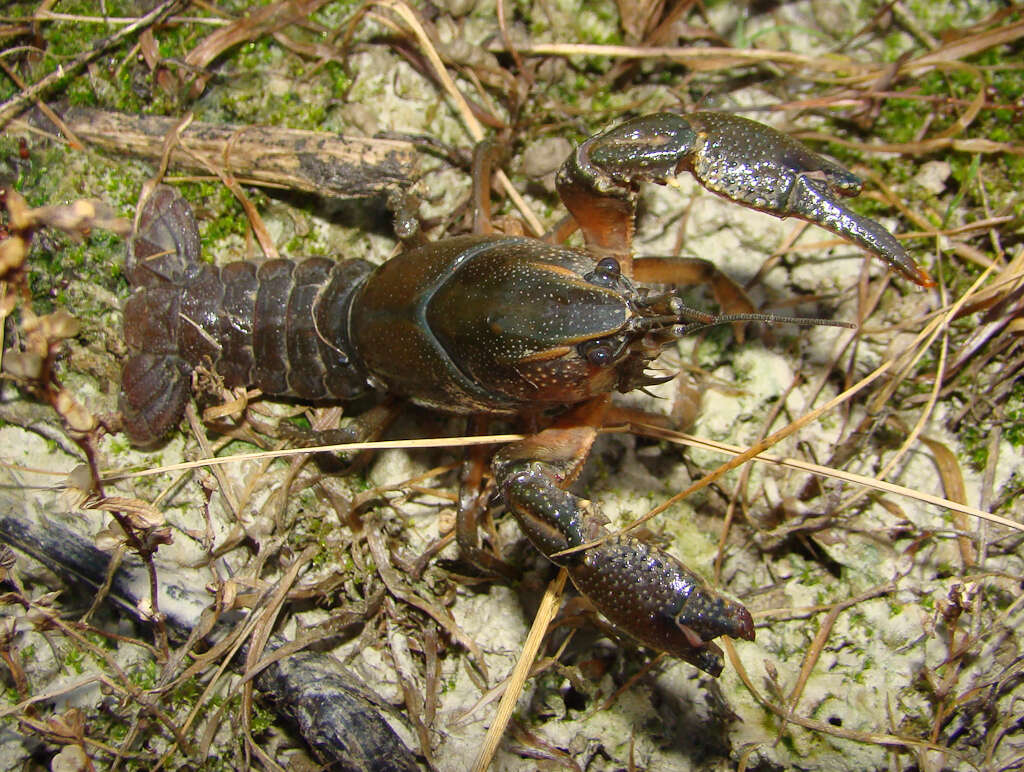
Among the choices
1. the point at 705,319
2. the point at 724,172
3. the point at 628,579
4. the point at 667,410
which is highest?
the point at 724,172

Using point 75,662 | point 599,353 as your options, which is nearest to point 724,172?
point 599,353

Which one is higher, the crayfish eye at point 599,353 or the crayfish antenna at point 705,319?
the crayfish antenna at point 705,319

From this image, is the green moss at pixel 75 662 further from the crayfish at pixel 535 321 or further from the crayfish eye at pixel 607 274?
the crayfish eye at pixel 607 274

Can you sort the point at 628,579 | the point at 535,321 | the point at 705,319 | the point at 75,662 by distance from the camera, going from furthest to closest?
the point at 75,662 < the point at 535,321 < the point at 705,319 < the point at 628,579

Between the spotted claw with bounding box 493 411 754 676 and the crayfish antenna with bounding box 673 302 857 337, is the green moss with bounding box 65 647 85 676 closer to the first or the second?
the spotted claw with bounding box 493 411 754 676

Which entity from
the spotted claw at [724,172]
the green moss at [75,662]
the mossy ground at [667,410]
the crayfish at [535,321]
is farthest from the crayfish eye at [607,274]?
the green moss at [75,662]

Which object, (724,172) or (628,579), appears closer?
(628,579)

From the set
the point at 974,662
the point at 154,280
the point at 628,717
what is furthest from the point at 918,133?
the point at 154,280

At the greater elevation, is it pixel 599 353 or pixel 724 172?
pixel 724 172

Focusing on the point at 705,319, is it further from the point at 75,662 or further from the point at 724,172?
the point at 75,662
